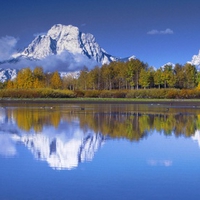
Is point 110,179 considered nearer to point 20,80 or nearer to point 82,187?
point 82,187

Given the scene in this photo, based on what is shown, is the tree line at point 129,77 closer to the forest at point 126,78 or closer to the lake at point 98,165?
the forest at point 126,78

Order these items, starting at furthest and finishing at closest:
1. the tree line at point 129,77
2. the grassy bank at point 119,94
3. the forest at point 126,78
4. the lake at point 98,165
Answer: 1. the tree line at point 129,77
2. the forest at point 126,78
3. the grassy bank at point 119,94
4. the lake at point 98,165

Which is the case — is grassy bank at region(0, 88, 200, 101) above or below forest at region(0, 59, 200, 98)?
below

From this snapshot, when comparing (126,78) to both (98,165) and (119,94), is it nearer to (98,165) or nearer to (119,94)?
(119,94)

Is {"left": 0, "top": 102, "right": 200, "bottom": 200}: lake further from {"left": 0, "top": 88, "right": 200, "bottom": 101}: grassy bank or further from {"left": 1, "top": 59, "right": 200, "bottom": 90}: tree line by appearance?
{"left": 1, "top": 59, "right": 200, "bottom": 90}: tree line

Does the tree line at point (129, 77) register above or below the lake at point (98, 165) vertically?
above

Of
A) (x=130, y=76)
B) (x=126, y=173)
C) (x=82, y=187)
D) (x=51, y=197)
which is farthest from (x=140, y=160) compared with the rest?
(x=130, y=76)

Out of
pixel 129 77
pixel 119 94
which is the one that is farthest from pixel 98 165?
pixel 129 77

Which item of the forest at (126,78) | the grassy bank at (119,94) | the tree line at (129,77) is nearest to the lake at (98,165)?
the grassy bank at (119,94)

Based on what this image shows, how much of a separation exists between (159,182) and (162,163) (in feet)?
7.71

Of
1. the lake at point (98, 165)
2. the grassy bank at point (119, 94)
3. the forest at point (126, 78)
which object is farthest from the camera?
the forest at point (126, 78)

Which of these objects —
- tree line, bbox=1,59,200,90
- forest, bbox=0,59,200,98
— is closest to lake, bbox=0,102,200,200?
forest, bbox=0,59,200,98

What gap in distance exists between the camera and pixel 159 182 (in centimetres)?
975

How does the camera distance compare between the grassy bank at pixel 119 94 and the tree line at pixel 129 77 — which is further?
the tree line at pixel 129 77
